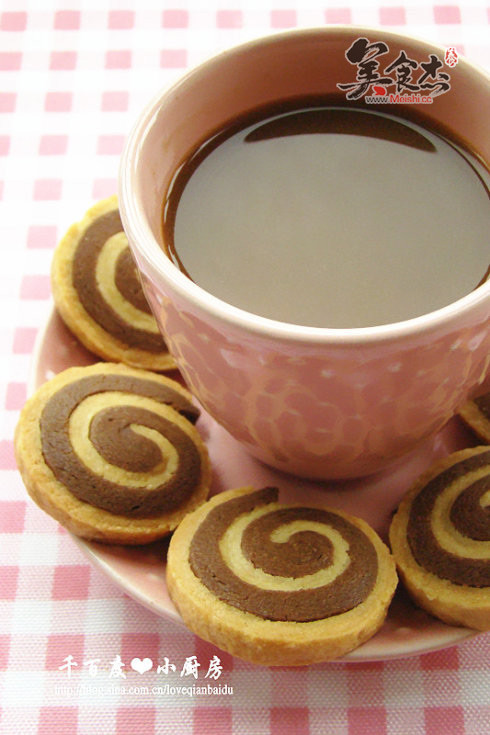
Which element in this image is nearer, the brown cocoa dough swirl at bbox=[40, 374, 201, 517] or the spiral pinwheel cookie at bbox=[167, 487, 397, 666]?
the spiral pinwheel cookie at bbox=[167, 487, 397, 666]

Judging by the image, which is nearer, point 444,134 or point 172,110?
point 172,110

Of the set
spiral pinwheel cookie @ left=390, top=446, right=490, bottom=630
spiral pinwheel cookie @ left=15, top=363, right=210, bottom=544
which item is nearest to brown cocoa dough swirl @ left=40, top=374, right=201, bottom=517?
spiral pinwheel cookie @ left=15, top=363, right=210, bottom=544

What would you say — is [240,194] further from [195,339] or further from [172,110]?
[195,339]

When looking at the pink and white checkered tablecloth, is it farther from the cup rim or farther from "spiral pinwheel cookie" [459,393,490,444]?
"spiral pinwheel cookie" [459,393,490,444]

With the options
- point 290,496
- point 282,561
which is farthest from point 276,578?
point 290,496

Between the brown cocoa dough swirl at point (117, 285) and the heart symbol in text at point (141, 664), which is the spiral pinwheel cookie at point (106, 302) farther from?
the heart symbol in text at point (141, 664)

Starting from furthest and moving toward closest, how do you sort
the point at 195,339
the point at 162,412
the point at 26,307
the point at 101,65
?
the point at 101,65
the point at 26,307
the point at 162,412
the point at 195,339

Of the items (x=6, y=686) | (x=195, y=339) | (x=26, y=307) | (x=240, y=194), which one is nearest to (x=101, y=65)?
(x=26, y=307)
